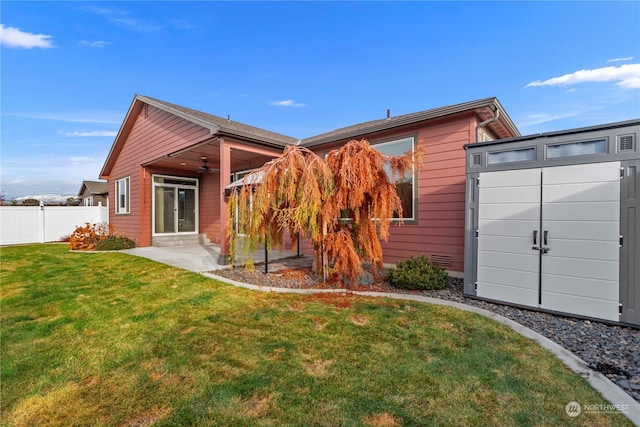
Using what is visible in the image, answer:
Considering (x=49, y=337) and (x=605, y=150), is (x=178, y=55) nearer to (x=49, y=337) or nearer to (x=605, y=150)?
(x=49, y=337)

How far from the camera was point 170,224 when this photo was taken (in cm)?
1146

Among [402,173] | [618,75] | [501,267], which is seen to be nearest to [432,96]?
[618,75]

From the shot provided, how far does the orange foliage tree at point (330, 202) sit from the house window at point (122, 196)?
31.4ft

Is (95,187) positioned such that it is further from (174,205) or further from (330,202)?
(330,202)

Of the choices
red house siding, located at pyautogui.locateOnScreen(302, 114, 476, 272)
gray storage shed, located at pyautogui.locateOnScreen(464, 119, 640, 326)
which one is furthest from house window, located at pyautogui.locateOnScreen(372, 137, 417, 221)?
gray storage shed, located at pyautogui.locateOnScreen(464, 119, 640, 326)

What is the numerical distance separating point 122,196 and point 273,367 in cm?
1357

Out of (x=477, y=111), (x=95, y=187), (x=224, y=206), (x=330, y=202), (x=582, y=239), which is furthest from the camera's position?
(x=95, y=187)

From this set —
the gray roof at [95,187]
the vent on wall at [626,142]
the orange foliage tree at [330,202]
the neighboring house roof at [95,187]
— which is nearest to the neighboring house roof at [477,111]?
the orange foliage tree at [330,202]

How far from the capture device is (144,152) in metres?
10.7

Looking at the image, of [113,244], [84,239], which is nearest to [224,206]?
[113,244]

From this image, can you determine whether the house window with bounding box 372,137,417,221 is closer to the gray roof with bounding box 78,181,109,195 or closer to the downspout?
the downspout

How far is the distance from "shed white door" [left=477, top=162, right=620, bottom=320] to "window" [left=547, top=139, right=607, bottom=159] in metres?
0.18

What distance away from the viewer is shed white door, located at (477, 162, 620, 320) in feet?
11.5

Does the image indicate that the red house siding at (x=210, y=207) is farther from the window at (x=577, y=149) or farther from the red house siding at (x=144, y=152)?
the window at (x=577, y=149)
